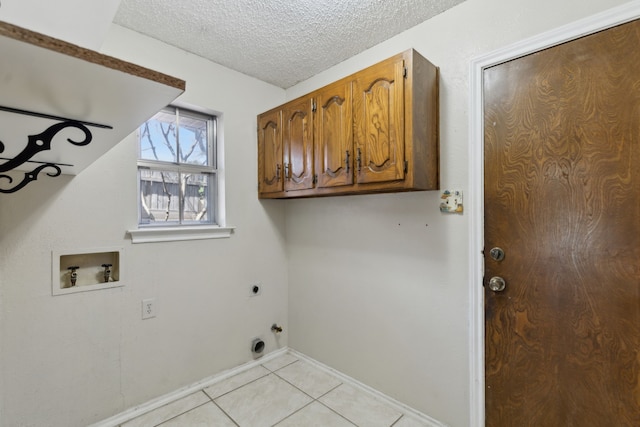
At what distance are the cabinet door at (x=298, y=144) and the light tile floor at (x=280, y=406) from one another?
4.68 ft

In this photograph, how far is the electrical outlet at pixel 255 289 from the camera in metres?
2.51

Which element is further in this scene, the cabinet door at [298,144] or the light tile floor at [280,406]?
the cabinet door at [298,144]

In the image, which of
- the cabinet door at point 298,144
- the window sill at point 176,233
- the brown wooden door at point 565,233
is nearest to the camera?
the brown wooden door at point 565,233

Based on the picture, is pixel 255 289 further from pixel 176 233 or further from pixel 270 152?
pixel 270 152

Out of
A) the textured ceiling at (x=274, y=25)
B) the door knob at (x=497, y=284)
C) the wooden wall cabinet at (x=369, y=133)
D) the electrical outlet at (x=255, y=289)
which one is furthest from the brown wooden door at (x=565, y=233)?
the electrical outlet at (x=255, y=289)

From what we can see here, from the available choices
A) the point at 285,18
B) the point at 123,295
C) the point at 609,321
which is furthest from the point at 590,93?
the point at 123,295

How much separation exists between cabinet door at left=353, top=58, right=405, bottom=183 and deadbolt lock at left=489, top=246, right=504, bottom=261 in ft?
1.98

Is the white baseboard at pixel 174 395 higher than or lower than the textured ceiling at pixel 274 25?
lower

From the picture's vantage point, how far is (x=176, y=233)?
82.7 inches

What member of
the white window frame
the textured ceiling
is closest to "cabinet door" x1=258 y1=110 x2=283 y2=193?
the white window frame

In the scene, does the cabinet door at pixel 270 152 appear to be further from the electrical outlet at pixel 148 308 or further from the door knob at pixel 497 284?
the door knob at pixel 497 284

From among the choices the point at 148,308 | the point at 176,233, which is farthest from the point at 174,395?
the point at 176,233

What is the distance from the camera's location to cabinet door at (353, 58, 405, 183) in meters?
1.59

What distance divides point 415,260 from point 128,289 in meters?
1.80
